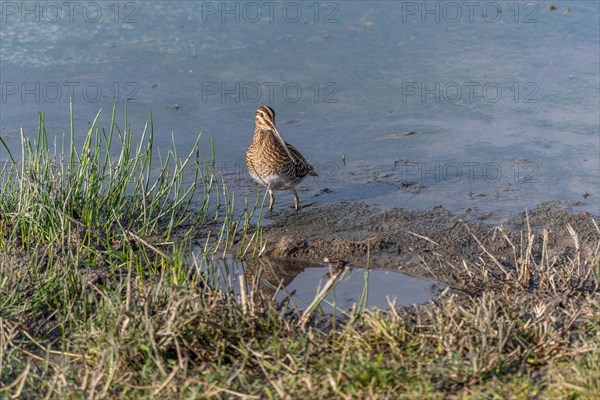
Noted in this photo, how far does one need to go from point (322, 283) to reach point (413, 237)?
88 cm

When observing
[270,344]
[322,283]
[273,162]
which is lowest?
[322,283]

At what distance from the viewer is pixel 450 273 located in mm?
5191

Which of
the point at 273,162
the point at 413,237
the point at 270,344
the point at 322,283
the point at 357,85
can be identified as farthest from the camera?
the point at 357,85

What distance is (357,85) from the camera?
8406mm

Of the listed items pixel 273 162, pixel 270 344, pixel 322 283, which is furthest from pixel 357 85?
pixel 270 344

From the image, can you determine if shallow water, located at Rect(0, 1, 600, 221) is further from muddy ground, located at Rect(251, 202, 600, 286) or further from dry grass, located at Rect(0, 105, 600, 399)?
dry grass, located at Rect(0, 105, 600, 399)

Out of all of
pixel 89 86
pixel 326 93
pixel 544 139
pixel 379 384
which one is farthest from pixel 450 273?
pixel 89 86

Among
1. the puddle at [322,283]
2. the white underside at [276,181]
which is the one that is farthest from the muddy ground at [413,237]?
the white underside at [276,181]

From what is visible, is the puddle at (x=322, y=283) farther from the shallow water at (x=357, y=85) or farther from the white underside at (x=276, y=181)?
the shallow water at (x=357, y=85)

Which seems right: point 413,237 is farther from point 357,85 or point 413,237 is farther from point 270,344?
point 357,85

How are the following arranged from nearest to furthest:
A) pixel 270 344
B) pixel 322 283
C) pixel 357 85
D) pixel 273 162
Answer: pixel 270 344 < pixel 322 283 < pixel 273 162 < pixel 357 85

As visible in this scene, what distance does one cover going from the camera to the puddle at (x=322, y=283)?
4.86 meters

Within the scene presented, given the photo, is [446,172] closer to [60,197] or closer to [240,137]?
[240,137]

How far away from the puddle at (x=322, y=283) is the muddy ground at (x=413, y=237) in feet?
0.29
